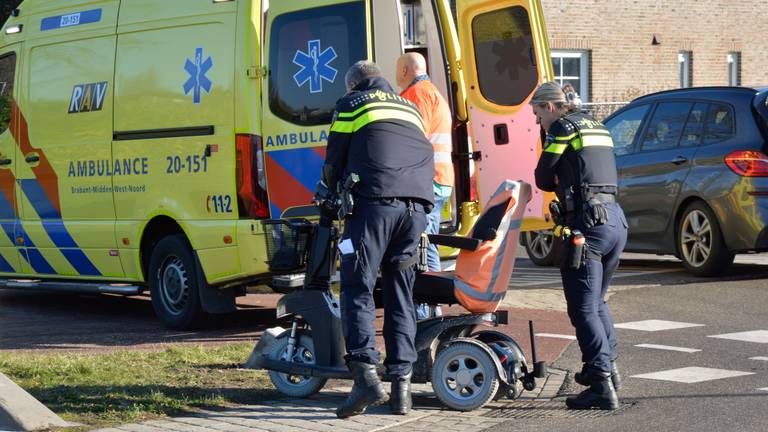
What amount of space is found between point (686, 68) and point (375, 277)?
22.6m

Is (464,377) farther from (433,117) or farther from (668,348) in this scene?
(433,117)

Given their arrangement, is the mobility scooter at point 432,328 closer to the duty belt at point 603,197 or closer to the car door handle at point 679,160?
the duty belt at point 603,197

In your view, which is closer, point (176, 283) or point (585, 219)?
point (585, 219)

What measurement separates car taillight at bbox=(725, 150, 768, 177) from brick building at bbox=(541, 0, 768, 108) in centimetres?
1372

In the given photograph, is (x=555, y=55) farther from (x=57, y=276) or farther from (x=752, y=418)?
(x=752, y=418)

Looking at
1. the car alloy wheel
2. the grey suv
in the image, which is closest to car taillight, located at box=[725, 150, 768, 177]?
the grey suv

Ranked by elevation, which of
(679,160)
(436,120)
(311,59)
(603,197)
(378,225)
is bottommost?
(378,225)

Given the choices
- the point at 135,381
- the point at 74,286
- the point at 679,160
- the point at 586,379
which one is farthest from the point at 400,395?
the point at 679,160

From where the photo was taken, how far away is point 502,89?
10.2m

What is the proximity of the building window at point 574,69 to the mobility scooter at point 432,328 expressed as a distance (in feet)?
63.5

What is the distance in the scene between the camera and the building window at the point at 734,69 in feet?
95.9

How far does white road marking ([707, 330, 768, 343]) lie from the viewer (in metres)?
9.12

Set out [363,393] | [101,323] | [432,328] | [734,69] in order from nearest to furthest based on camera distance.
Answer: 1. [363,393]
2. [432,328]
3. [101,323]
4. [734,69]

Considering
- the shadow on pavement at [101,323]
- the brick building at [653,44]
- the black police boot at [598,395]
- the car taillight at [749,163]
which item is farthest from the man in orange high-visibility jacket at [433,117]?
the brick building at [653,44]
